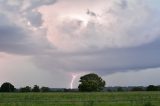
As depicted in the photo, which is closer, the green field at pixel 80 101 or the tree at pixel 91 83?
the green field at pixel 80 101

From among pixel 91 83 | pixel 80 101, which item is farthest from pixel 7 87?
pixel 80 101

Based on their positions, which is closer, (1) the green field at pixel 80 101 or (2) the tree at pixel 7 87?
(1) the green field at pixel 80 101

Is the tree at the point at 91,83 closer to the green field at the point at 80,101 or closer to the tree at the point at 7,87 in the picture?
the tree at the point at 7,87

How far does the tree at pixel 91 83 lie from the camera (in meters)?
119

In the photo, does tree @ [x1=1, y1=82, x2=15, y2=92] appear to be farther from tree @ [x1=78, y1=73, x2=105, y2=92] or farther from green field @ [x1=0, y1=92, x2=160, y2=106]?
green field @ [x1=0, y1=92, x2=160, y2=106]

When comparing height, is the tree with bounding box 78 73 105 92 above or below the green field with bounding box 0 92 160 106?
above

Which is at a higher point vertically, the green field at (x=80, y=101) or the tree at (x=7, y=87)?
the tree at (x=7, y=87)

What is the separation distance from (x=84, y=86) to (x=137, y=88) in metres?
23.6

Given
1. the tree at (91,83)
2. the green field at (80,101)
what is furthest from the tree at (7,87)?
the green field at (80,101)

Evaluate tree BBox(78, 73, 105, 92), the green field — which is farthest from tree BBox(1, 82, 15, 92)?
the green field

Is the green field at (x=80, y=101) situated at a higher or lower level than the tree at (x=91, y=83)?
lower

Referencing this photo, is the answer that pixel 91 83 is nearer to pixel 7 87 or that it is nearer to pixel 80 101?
pixel 7 87

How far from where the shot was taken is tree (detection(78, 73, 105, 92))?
119m

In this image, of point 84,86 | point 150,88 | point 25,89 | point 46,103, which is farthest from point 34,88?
point 46,103
